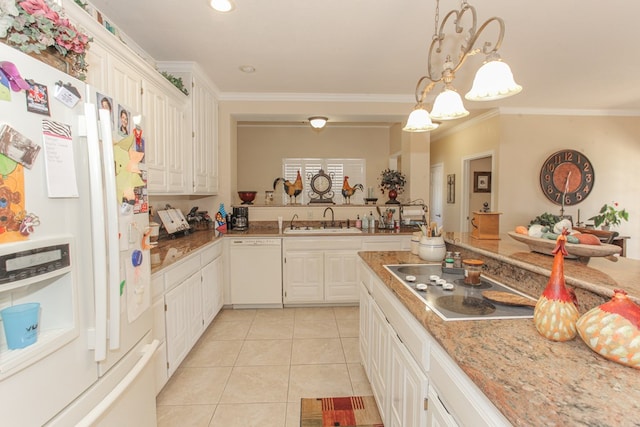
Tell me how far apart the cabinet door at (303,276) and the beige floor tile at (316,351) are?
2.51ft

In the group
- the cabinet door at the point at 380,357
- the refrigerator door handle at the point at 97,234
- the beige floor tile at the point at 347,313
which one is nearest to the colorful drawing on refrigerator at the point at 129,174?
the refrigerator door handle at the point at 97,234

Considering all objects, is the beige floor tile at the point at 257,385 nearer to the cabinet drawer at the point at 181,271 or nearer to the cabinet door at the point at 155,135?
the cabinet drawer at the point at 181,271

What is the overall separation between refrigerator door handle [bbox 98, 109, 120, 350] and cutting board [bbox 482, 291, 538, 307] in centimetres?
143

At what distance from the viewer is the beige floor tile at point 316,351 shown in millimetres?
2475

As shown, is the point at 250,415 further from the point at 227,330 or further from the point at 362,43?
the point at 362,43

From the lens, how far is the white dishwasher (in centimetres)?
348

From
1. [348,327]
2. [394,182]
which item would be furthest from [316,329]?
[394,182]

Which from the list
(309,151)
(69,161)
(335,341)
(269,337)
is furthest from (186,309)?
(309,151)

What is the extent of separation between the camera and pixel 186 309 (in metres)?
2.36

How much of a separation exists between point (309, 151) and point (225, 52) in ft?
11.0

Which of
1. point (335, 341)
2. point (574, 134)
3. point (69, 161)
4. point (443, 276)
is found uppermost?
point (574, 134)

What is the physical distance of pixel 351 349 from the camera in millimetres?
2643

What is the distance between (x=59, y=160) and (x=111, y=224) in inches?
9.9

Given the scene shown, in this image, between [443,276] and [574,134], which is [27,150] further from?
[574,134]
